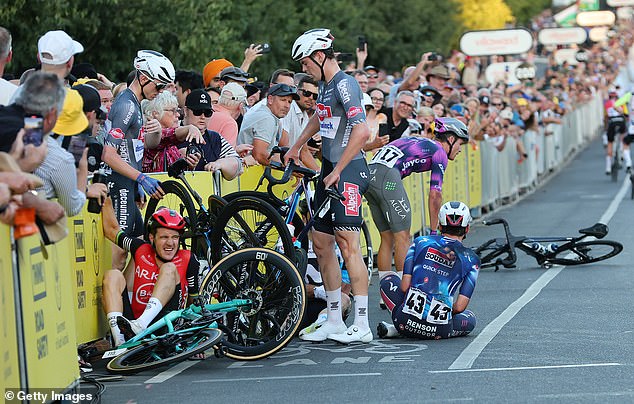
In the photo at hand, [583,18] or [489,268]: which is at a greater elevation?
[583,18]

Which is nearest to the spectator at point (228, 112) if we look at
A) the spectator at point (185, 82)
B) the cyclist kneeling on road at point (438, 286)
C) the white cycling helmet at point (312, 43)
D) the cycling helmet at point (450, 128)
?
the spectator at point (185, 82)

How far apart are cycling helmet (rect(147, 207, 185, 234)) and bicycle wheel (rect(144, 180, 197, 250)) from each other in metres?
0.53

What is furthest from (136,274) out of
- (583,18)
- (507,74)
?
(583,18)

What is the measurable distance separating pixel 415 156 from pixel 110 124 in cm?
348

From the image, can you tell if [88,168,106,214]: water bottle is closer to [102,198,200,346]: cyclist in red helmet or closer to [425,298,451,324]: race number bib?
[102,198,200,346]: cyclist in red helmet

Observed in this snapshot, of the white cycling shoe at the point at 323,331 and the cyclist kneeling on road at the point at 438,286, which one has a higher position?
the cyclist kneeling on road at the point at 438,286

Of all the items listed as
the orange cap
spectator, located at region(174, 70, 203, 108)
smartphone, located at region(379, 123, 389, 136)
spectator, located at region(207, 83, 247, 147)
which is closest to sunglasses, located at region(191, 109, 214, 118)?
spectator, located at region(207, 83, 247, 147)

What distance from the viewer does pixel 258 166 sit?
528 inches

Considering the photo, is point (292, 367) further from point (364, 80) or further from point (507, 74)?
point (507, 74)

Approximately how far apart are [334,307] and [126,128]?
2026 mm

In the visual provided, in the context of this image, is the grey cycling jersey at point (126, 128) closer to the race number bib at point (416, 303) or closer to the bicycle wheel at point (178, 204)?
the bicycle wheel at point (178, 204)

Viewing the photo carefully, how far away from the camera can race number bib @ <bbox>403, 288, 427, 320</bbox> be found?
35.5ft

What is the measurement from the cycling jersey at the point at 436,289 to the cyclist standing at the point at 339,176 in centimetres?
33

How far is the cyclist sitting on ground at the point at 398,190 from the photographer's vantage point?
1284 centimetres
